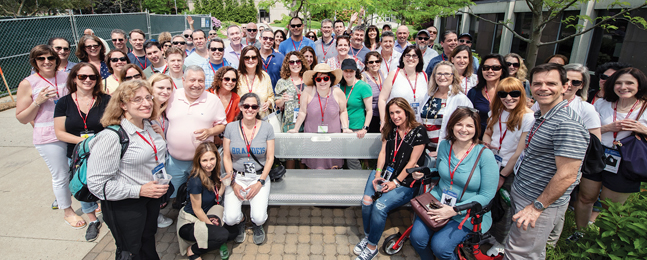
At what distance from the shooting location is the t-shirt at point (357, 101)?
4.37 m

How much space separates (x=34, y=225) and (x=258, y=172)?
9.50 feet

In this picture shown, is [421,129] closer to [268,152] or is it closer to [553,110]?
[553,110]

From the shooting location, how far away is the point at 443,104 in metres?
3.87

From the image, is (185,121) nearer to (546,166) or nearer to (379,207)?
(379,207)

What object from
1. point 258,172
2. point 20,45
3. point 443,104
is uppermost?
point 20,45

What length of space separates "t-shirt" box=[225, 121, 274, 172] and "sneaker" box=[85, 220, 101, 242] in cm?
183

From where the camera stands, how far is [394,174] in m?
3.55

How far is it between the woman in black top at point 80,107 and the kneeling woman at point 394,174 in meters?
3.05

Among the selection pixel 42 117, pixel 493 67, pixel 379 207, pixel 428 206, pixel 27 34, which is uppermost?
pixel 27 34

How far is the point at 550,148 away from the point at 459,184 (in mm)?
796

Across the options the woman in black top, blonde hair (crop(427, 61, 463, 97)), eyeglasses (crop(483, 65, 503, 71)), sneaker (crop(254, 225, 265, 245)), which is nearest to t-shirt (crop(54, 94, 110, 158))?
the woman in black top

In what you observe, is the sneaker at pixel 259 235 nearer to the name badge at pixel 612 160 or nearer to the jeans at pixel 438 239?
the jeans at pixel 438 239

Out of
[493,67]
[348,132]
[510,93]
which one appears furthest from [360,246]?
[493,67]

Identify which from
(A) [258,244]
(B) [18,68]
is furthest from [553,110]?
(B) [18,68]
